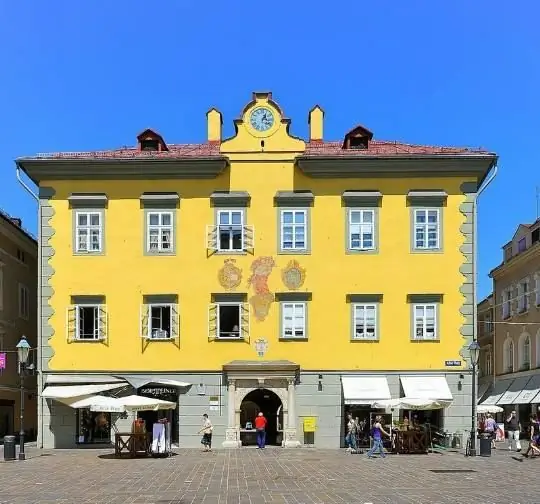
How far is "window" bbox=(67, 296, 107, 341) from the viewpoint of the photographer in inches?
1419

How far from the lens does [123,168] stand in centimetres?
3666

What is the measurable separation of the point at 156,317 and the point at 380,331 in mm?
9532

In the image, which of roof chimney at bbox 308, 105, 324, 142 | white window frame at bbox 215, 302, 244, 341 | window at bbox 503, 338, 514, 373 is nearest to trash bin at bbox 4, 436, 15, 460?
→ white window frame at bbox 215, 302, 244, 341

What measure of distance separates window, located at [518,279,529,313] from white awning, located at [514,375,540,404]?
15.7 ft

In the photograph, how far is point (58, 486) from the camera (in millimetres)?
21594

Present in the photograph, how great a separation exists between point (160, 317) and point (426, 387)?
37.8 ft

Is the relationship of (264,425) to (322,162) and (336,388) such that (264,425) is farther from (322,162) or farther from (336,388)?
(322,162)

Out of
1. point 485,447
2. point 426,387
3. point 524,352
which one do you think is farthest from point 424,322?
point 524,352

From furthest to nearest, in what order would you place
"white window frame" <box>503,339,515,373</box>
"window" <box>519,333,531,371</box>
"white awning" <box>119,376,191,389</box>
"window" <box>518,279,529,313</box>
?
"white window frame" <box>503,339,515,373</box>
"window" <box>518,279,529,313</box>
"window" <box>519,333,531,371</box>
"white awning" <box>119,376,191,389</box>

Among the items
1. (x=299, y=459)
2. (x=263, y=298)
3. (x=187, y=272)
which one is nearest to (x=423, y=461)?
(x=299, y=459)

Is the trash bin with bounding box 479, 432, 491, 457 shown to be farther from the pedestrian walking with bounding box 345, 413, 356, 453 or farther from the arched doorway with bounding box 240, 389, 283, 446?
the arched doorway with bounding box 240, 389, 283, 446

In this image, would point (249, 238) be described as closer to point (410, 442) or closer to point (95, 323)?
point (95, 323)

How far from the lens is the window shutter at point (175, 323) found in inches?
1416

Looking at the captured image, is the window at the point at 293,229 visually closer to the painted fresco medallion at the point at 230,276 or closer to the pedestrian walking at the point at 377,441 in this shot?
the painted fresco medallion at the point at 230,276
